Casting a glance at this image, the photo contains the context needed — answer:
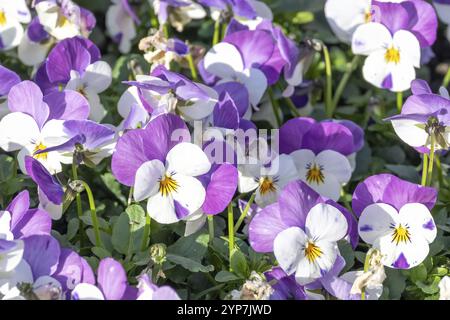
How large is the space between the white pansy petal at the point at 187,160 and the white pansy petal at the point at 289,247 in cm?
18

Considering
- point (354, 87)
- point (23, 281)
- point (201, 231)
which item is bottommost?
point (354, 87)

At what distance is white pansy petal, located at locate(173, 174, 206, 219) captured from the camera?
5.27 feet

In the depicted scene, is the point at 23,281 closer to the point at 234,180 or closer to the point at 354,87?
the point at 234,180

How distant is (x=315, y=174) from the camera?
1.87m

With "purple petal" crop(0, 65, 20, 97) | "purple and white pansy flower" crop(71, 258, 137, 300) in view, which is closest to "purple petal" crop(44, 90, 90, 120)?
"purple petal" crop(0, 65, 20, 97)

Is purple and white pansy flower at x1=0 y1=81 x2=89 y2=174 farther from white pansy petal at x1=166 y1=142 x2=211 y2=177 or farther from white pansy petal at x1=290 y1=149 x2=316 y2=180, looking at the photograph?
white pansy petal at x1=290 y1=149 x2=316 y2=180

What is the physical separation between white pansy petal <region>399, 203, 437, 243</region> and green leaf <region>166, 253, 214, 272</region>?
0.37 meters

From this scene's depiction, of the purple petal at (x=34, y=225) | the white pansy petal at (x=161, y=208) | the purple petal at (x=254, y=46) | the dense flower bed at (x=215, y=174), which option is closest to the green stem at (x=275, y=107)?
the dense flower bed at (x=215, y=174)

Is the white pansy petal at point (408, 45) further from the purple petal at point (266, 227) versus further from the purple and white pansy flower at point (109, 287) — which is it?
the purple and white pansy flower at point (109, 287)

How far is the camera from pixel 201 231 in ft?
5.75

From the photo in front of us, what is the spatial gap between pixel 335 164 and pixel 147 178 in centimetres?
46
